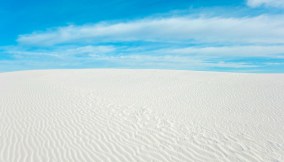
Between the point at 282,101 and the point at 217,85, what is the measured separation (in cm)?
563

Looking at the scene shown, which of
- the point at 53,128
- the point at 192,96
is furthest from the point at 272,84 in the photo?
the point at 53,128

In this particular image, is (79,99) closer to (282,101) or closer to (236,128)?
(236,128)

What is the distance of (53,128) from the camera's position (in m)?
9.35

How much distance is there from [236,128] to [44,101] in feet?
33.3

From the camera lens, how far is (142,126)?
9.46 meters

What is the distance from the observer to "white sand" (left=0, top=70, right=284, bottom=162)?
23.8 feet

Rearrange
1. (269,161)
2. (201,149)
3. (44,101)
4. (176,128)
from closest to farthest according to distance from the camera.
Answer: (269,161) < (201,149) < (176,128) < (44,101)

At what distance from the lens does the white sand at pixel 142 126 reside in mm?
7262

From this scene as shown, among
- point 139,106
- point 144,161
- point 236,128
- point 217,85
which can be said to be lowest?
point 144,161

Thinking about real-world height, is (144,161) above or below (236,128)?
below

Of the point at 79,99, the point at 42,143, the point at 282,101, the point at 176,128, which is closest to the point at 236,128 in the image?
the point at 176,128

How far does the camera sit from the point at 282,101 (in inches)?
517

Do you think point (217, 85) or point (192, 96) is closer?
point (192, 96)

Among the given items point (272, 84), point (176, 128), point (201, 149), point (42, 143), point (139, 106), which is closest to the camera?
point (201, 149)
